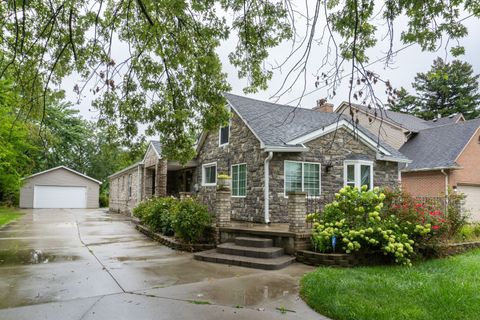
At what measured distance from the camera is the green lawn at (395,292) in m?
4.48

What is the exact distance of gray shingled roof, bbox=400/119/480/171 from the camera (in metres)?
16.8

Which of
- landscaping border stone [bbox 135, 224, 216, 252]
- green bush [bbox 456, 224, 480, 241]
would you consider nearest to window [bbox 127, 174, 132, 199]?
landscaping border stone [bbox 135, 224, 216, 252]

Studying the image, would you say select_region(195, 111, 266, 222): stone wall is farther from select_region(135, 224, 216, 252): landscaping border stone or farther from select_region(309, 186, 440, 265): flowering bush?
select_region(309, 186, 440, 265): flowering bush

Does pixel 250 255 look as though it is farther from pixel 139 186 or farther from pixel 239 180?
pixel 139 186

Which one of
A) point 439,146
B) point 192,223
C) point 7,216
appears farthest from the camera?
point 7,216

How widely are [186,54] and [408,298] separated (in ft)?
17.6

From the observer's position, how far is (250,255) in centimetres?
809

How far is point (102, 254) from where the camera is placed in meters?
8.77

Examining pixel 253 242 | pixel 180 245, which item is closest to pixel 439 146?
pixel 253 242

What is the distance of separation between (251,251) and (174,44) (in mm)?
4854

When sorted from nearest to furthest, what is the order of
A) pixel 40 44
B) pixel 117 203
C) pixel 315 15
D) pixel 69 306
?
pixel 315 15
pixel 69 306
pixel 40 44
pixel 117 203

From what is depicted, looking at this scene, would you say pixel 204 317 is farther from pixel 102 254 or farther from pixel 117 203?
pixel 117 203

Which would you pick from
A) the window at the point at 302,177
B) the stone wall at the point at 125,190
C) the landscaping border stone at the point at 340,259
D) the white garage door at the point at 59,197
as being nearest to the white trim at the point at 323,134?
the window at the point at 302,177

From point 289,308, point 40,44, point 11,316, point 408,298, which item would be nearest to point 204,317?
point 289,308
